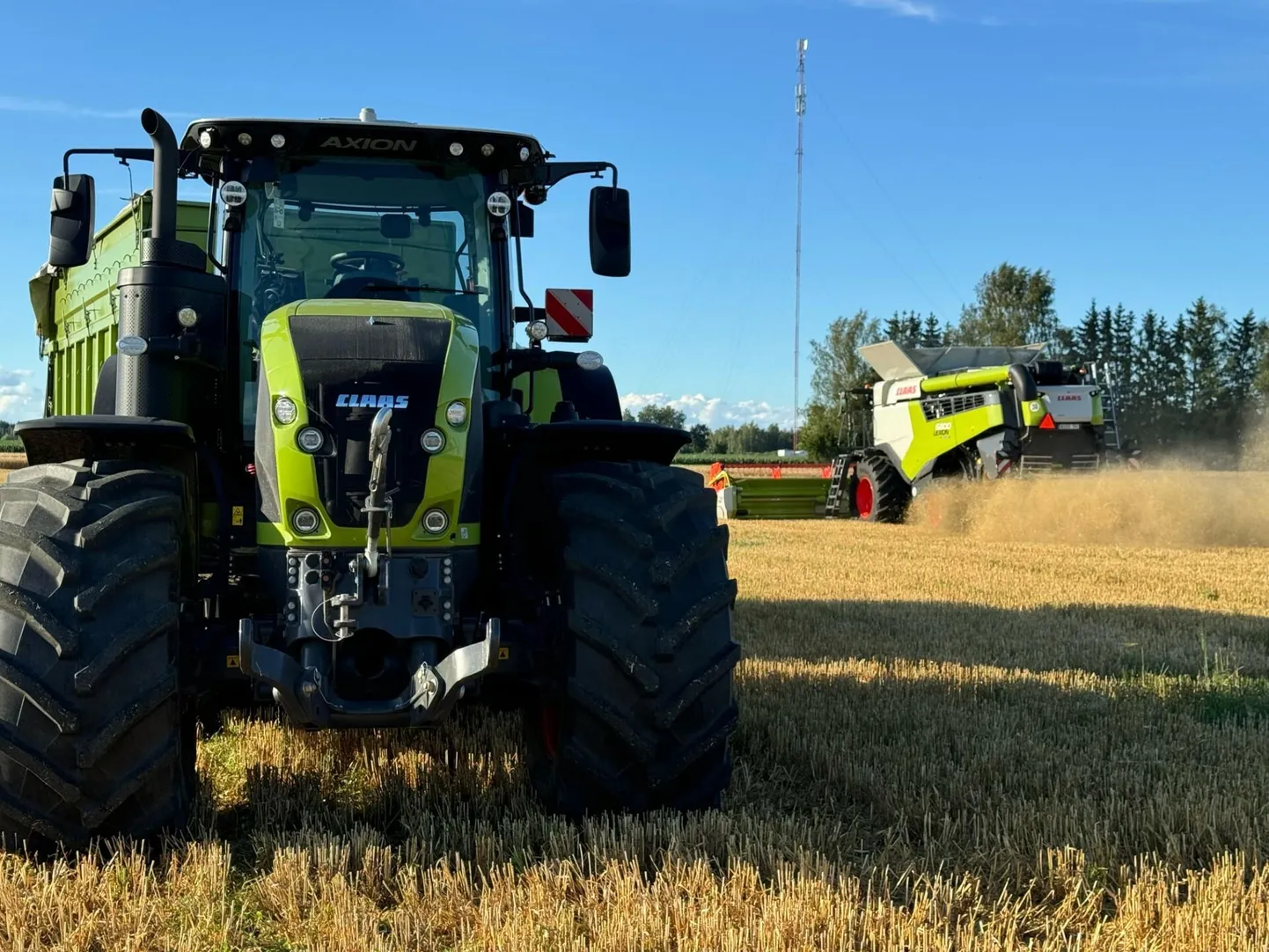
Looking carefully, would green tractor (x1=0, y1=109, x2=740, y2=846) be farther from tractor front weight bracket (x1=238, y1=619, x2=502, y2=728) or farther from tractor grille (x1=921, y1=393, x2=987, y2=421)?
tractor grille (x1=921, y1=393, x2=987, y2=421)

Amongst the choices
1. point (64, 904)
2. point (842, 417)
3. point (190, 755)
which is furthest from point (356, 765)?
point (842, 417)

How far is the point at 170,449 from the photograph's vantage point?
3.98 meters

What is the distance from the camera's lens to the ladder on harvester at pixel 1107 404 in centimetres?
1695

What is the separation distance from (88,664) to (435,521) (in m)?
1.07

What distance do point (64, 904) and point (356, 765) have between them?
164 centimetres

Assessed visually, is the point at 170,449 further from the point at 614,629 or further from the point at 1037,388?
the point at 1037,388

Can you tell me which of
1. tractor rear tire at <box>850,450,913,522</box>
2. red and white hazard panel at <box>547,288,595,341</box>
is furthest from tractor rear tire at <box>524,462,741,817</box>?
tractor rear tire at <box>850,450,913,522</box>

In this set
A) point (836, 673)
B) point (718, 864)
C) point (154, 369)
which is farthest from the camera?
point (836, 673)

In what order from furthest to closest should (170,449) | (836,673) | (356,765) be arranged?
(836,673) → (356,765) → (170,449)

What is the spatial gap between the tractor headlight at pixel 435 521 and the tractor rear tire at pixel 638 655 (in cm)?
38

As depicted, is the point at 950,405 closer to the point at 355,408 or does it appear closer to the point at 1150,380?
the point at 355,408

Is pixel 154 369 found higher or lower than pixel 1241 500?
higher

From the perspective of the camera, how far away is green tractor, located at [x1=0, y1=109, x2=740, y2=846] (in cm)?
340

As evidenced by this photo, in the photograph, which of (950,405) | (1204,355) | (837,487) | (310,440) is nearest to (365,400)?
(310,440)
